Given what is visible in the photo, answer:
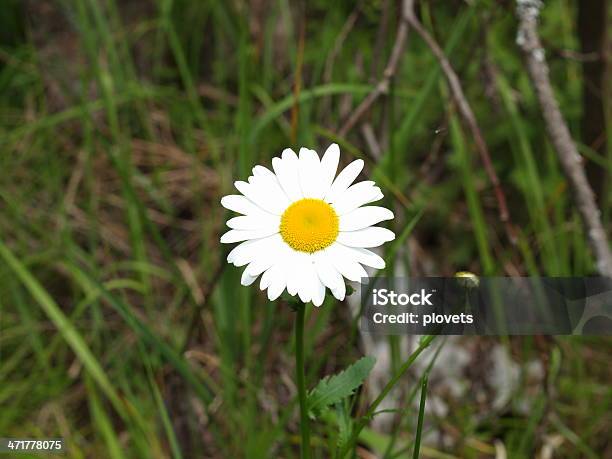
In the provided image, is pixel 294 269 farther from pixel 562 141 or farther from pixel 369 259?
pixel 562 141

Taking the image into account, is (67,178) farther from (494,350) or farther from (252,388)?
(494,350)

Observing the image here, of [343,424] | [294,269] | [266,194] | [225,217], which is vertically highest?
[225,217]

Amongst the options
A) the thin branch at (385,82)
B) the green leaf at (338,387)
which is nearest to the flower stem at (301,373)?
the green leaf at (338,387)

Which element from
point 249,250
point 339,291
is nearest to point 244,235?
point 249,250

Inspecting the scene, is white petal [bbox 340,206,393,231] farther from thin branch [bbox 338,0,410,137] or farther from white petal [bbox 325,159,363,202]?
thin branch [bbox 338,0,410,137]

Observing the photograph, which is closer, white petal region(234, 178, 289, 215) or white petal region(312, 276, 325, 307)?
white petal region(312, 276, 325, 307)

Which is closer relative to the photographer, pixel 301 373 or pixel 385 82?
pixel 301 373

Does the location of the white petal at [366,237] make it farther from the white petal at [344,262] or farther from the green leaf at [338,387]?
the green leaf at [338,387]

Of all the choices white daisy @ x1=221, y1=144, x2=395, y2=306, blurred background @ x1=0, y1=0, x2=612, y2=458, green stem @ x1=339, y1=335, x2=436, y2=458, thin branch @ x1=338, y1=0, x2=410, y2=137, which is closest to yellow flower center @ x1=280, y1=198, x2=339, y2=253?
white daisy @ x1=221, y1=144, x2=395, y2=306
